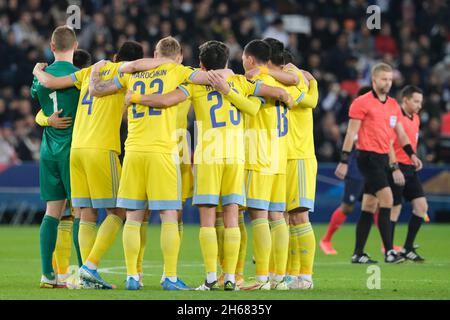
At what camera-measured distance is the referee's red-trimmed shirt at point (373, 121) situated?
14555 mm

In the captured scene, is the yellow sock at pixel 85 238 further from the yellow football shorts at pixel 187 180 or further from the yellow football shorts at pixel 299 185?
the yellow football shorts at pixel 299 185

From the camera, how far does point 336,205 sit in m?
Result: 22.1

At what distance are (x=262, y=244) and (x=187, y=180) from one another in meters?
1.05

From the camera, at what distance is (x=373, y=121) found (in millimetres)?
14578

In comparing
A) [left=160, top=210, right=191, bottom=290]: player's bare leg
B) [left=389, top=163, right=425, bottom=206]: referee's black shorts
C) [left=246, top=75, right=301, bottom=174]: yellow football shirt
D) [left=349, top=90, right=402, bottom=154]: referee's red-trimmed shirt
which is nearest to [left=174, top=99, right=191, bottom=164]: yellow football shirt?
[left=246, top=75, right=301, bottom=174]: yellow football shirt

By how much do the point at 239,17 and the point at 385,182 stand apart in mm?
12411

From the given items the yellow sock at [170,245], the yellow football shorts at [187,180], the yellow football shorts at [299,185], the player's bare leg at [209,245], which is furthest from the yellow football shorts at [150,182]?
the yellow football shorts at [299,185]

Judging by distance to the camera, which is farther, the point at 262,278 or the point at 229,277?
the point at 262,278

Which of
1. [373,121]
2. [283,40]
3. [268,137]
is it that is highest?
[283,40]

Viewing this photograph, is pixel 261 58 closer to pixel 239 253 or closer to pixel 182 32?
pixel 239 253

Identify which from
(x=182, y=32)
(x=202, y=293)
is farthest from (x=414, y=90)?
(x=182, y=32)

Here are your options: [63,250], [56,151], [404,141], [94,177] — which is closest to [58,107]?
[56,151]

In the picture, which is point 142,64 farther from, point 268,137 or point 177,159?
point 268,137

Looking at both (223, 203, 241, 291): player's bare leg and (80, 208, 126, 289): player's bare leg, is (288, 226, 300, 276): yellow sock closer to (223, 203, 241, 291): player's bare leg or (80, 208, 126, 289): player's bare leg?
(223, 203, 241, 291): player's bare leg
